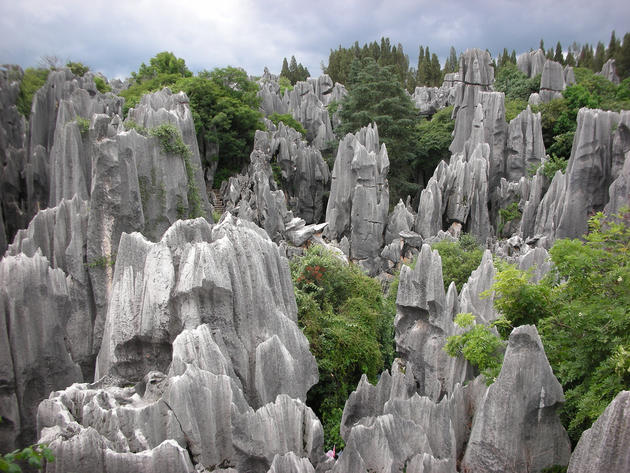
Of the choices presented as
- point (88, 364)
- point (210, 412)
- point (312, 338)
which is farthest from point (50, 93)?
point (210, 412)

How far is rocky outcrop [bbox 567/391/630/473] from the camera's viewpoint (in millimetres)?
5379

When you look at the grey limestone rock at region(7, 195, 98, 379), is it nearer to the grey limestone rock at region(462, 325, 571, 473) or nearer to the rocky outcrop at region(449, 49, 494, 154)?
the grey limestone rock at region(462, 325, 571, 473)

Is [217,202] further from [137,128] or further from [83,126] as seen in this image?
[137,128]

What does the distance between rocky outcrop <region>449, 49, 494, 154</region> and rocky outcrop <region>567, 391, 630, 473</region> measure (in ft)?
103

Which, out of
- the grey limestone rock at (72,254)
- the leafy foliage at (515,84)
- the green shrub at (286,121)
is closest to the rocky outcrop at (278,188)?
the green shrub at (286,121)

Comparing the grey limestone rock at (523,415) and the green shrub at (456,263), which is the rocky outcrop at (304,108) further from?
the grey limestone rock at (523,415)

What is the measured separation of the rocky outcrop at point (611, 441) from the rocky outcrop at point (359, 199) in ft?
67.9

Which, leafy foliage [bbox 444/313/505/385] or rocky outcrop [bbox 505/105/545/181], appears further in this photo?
rocky outcrop [bbox 505/105/545/181]

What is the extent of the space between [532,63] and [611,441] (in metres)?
48.6

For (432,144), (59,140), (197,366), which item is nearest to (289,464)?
(197,366)

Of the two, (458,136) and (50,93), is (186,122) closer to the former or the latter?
(50,93)

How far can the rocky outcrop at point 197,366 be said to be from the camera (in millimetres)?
6500

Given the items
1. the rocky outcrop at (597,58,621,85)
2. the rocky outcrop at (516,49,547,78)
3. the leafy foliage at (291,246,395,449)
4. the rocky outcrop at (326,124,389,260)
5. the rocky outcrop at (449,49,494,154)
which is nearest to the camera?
Answer: the leafy foliage at (291,246,395,449)

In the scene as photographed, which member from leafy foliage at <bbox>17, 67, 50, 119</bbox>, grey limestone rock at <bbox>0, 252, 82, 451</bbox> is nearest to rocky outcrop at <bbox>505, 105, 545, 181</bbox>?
grey limestone rock at <bbox>0, 252, 82, 451</bbox>
